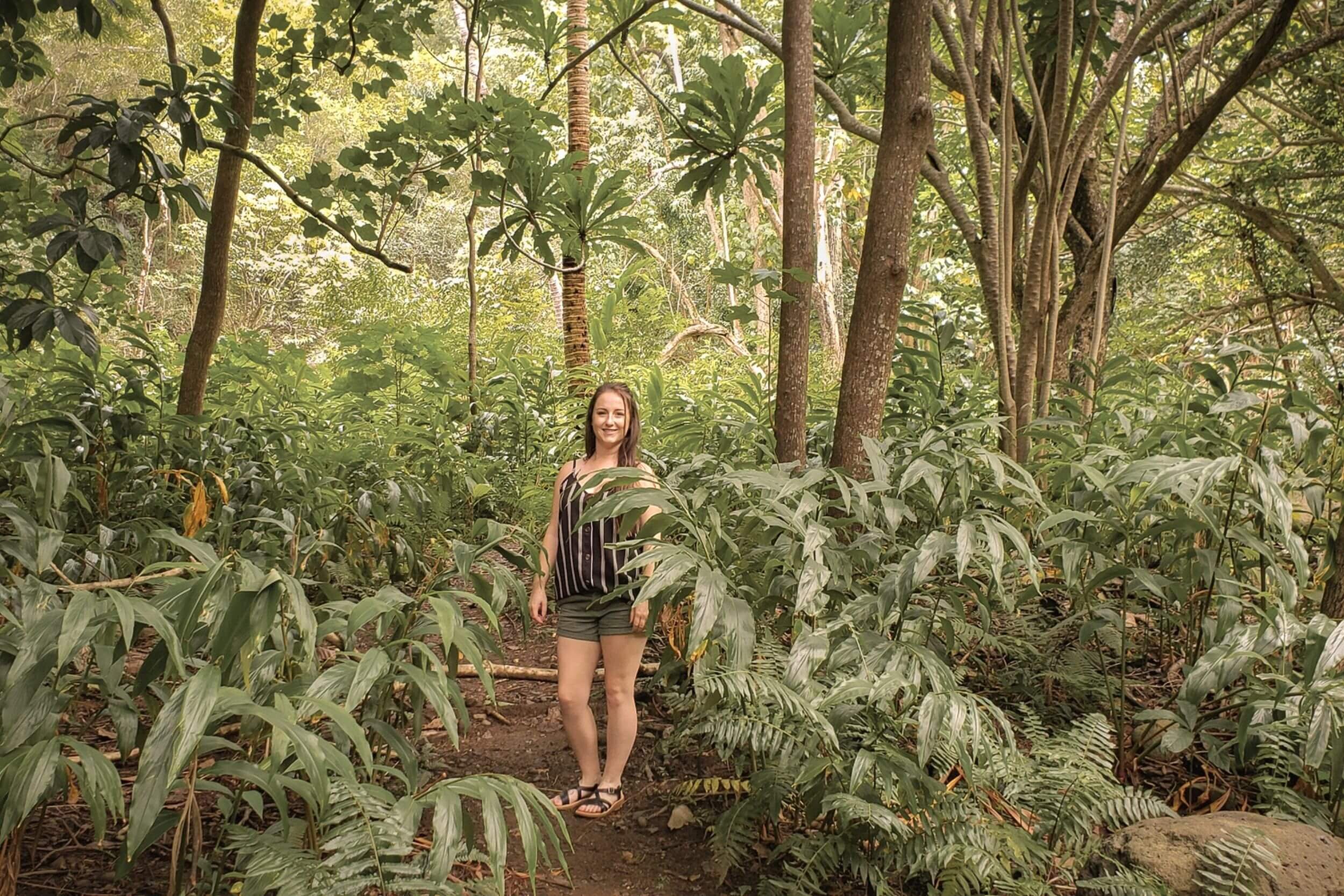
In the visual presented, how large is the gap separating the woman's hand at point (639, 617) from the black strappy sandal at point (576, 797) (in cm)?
52

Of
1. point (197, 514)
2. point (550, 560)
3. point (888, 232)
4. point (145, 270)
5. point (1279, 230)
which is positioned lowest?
point (550, 560)

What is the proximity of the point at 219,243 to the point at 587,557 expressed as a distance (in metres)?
2.60

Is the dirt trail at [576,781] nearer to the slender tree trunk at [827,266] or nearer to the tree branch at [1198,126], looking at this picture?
the tree branch at [1198,126]

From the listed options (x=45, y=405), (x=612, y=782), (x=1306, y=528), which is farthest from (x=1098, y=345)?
(x=45, y=405)

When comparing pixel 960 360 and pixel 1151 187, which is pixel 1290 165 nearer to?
pixel 1151 187

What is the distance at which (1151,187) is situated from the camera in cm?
435

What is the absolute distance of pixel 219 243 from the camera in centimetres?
408

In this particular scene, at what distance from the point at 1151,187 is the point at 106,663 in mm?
4700

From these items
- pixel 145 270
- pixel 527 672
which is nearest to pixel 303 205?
pixel 527 672

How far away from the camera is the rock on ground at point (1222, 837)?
2.00 metres

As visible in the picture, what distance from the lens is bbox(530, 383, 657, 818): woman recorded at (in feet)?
8.91

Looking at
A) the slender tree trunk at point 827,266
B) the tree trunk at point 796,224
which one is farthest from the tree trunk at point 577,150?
the slender tree trunk at point 827,266

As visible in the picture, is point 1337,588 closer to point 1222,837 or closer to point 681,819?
point 1222,837

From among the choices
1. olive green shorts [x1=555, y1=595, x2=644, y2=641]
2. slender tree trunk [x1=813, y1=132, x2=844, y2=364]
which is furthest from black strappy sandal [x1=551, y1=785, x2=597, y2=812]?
slender tree trunk [x1=813, y1=132, x2=844, y2=364]
